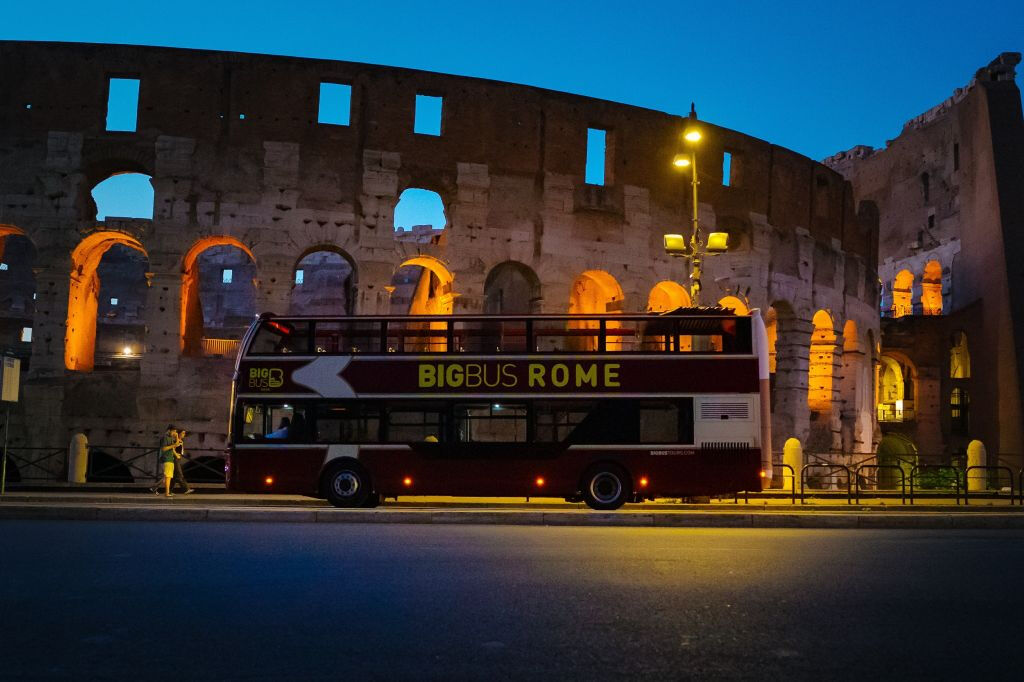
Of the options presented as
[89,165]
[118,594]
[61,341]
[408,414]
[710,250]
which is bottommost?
[118,594]

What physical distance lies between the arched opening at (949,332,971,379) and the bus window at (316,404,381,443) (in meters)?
35.1

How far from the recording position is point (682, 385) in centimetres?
1497

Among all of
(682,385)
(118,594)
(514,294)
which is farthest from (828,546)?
(514,294)

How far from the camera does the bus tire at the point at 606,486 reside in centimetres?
1504

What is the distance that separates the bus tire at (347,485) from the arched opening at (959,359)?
35.2 metres

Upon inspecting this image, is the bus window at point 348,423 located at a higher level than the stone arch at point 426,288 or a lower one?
lower

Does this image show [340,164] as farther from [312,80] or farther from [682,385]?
[682,385]

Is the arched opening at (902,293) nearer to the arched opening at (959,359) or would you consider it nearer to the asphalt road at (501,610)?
the arched opening at (959,359)

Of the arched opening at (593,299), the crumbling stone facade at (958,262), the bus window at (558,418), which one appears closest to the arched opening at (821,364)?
the arched opening at (593,299)

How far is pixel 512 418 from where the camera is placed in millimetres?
15273

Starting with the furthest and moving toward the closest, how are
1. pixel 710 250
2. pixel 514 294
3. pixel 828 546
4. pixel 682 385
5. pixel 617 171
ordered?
pixel 514 294
pixel 617 171
pixel 710 250
pixel 682 385
pixel 828 546

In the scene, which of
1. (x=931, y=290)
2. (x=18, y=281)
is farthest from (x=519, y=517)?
(x=18, y=281)

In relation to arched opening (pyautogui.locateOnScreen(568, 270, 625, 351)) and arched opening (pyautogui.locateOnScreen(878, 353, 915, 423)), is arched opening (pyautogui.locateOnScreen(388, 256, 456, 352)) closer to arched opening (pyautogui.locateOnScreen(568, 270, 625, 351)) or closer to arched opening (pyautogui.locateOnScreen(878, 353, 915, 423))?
arched opening (pyautogui.locateOnScreen(568, 270, 625, 351))

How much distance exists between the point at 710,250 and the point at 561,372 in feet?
17.9
